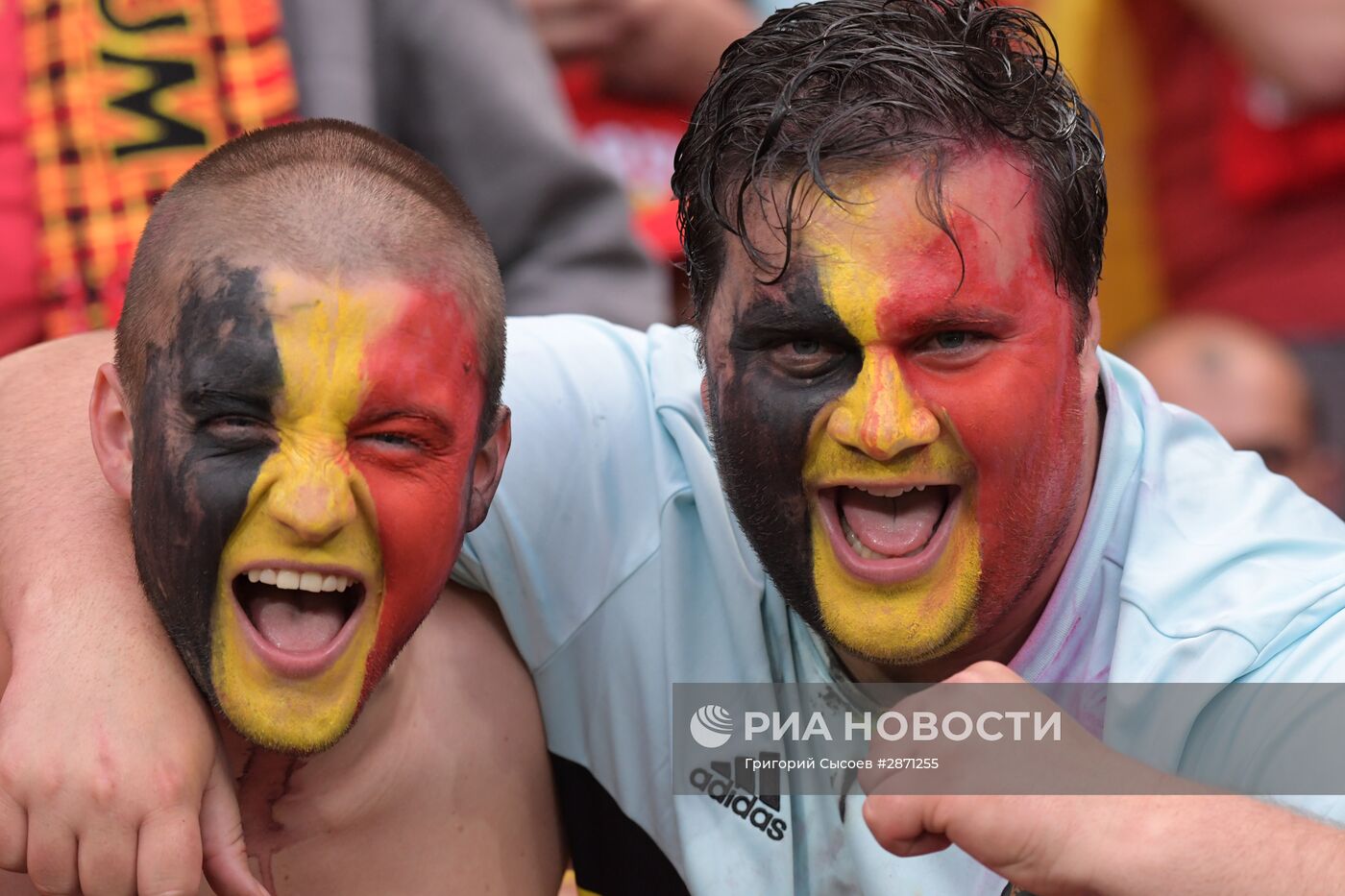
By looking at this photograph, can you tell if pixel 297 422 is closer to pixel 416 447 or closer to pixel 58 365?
pixel 416 447

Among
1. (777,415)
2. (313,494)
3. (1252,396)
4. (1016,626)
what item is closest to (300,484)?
(313,494)

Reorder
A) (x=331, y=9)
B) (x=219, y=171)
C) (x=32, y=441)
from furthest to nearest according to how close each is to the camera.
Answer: (x=331, y=9) → (x=32, y=441) → (x=219, y=171)

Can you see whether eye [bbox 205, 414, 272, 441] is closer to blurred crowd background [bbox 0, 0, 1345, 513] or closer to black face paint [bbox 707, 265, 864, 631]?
black face paint [bbox 707, 265, 864, 631]

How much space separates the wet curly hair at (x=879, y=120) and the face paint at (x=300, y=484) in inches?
15.8

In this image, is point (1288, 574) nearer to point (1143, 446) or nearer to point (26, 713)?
point (1143, 446)

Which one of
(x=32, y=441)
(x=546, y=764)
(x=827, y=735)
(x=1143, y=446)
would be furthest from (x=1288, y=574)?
(x=32, y=441)

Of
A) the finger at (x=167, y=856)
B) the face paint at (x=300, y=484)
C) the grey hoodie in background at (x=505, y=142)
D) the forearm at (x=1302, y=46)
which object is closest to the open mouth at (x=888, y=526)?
the face paint at (x=300, y=484)

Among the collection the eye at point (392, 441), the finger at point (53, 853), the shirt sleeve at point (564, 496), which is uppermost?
the eye at point (392, 441)

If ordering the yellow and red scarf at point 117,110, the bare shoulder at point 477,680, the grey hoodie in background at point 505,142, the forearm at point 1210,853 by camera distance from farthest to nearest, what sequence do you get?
the grey hoodie in background at point 505,142
the yellow and red scarf at point 117,110
the bare shoulder at point 477,680
the forearm at point 1210,853

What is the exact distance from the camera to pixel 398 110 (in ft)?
10.9

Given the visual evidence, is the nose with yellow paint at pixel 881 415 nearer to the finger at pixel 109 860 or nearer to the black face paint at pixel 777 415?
the black face paint at pixel 777 415

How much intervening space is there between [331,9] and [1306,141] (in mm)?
2157

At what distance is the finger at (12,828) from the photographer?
1803 mm

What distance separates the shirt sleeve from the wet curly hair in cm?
24
